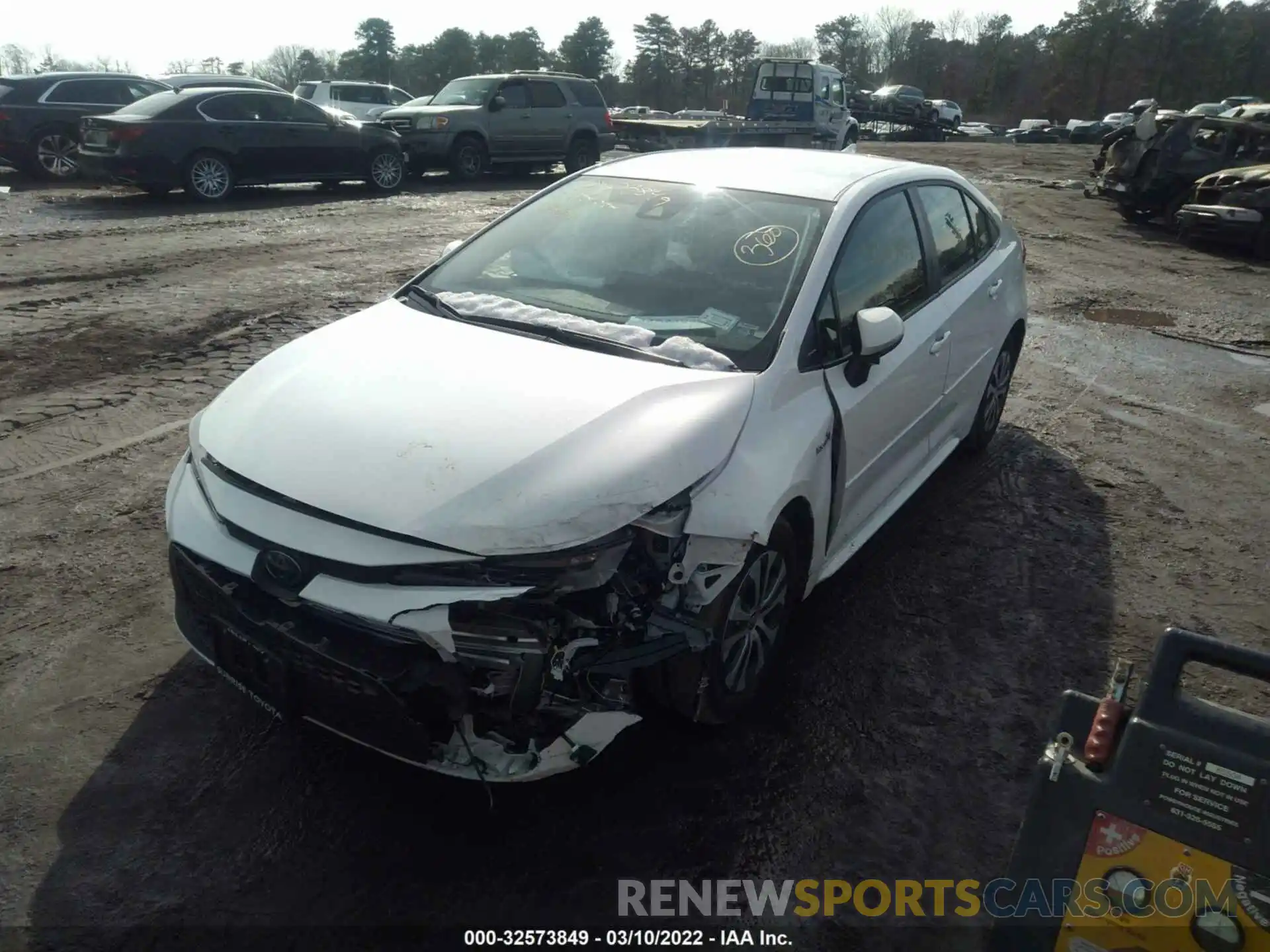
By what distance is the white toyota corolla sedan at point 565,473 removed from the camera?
248cm

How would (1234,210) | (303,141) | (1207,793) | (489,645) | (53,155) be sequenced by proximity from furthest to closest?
(53,155), (303,141), (1234,210), (489,645), (1207,793)

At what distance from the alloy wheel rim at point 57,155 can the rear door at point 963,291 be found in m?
14.8

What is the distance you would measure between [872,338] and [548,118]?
1618cm

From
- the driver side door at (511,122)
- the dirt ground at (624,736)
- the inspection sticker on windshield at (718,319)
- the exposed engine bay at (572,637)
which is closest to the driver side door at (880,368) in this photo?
the inspection sticker on windshield at (718,319)

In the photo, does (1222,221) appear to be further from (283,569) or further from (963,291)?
(283,569)

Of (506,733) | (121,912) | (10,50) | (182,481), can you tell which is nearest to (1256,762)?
(506,733)

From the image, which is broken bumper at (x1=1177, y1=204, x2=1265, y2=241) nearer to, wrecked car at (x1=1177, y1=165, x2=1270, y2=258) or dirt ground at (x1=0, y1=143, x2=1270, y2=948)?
wrecked car at (x1=1177, y1=165, x2=1270, y2=258)

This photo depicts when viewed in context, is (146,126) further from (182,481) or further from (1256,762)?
(1256,762)

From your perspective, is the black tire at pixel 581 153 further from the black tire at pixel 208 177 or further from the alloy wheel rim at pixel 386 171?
the black tire at pixel 208 177

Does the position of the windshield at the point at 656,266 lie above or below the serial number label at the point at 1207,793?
above

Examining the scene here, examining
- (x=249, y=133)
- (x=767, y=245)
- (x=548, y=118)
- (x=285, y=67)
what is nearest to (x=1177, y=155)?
(x=548, y=118)

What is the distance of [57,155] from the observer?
15031mm

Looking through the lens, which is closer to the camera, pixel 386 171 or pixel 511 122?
pixel 386 171

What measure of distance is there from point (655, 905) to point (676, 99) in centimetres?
9771
